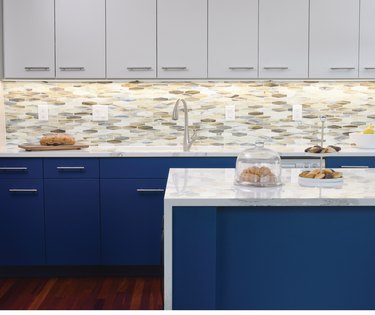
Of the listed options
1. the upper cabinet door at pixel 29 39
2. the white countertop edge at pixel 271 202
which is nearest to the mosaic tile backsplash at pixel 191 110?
the upper cabinet door at pixel 29 39

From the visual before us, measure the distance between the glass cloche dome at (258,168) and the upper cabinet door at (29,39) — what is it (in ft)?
7.40

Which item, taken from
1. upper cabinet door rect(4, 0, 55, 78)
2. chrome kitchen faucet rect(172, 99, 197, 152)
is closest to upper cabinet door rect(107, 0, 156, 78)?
chrome kitchen faucet rect(172, 99, 197, 152)

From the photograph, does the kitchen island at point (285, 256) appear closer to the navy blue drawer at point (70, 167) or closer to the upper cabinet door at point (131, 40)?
the navy blue drawer at point (70, 167)

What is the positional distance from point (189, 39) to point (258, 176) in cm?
219

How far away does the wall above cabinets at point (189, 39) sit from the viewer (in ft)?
14.0

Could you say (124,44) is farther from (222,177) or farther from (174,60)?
(222,177)

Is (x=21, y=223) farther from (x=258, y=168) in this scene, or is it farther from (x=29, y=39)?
(x=258, y=168)


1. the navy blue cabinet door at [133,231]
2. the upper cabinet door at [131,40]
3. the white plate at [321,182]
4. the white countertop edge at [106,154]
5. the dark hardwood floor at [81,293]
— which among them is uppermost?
the upper cabinet door at [131,40]

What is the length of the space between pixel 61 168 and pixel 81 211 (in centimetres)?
33

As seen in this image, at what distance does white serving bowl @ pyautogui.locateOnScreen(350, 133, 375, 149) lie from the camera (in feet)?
14.2

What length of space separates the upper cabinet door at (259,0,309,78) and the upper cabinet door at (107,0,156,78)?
829 millimetres

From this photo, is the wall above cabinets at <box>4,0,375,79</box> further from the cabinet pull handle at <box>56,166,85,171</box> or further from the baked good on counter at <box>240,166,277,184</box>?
the baked good on counter at <box>240,166,277,184</box>

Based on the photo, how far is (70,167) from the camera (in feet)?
13.1

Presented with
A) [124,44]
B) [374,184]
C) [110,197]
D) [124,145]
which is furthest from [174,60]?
[374,184]
